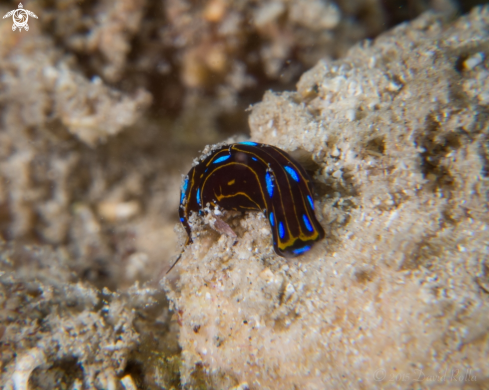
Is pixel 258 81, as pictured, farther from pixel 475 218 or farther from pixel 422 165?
pixel 475 218

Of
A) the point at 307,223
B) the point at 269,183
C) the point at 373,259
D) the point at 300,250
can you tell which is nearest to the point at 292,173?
the point at 269,183

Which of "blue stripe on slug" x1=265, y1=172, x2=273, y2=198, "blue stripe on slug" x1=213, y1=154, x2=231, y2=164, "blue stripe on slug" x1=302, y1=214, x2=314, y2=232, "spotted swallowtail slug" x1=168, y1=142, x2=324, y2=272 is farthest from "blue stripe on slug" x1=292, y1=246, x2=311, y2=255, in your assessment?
"blue stripe on slug" x1=213, y1=154, x2=231, y2=164

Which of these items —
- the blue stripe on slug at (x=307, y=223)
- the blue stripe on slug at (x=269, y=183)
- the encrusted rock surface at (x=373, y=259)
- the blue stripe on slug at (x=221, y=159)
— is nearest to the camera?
the encrusted rock surface at (x=373, y=259)

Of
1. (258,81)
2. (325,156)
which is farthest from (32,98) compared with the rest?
(325,156)

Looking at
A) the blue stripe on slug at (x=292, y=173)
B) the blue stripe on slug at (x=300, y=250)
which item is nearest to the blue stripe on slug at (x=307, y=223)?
the blue stripe on slug at (x=300, y=250)

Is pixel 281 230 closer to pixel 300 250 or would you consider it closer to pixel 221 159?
pixel 300 250

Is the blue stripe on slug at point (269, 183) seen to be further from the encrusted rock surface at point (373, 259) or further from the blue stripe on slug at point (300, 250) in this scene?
the blue stripe on slug at point (300, 250)

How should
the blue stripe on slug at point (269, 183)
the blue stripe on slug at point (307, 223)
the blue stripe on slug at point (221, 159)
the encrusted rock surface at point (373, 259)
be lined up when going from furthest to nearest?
the blue stripe on slug at point (221, 159)
the blue stripe on slug at point (269, 183)
the blue stripe on slug at point (307, 223)
the encrusted rock surface at point (373, 259)
